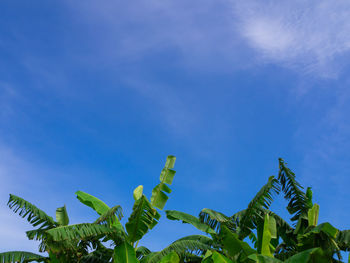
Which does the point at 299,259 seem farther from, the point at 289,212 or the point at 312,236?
the point at 289,212

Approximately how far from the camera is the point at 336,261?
30.6 ft

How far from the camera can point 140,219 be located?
10.2 metres

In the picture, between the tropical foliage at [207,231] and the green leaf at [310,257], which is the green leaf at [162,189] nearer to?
the tropical foliage at [207,231]

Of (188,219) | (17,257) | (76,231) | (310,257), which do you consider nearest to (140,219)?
(76,231)

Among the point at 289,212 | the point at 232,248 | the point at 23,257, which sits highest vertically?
the point at 289,212

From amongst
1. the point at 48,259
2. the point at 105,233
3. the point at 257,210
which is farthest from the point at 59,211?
the point at 257,210

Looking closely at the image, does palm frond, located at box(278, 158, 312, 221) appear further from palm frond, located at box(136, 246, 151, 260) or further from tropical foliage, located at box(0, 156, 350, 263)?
palm frond, located at box(136, 246, 151, 260)

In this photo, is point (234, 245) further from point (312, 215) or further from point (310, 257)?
point (312, 215)

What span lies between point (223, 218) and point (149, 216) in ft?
6.73

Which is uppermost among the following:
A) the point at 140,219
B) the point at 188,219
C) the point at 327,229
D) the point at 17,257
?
the point at 188,219

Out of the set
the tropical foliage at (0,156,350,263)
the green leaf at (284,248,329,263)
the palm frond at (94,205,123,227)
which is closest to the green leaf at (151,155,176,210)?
the tropical foliage at (0,156,350,263)

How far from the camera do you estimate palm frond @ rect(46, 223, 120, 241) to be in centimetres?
912

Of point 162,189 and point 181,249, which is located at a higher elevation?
point 162,189

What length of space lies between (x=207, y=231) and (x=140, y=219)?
7.18ft
